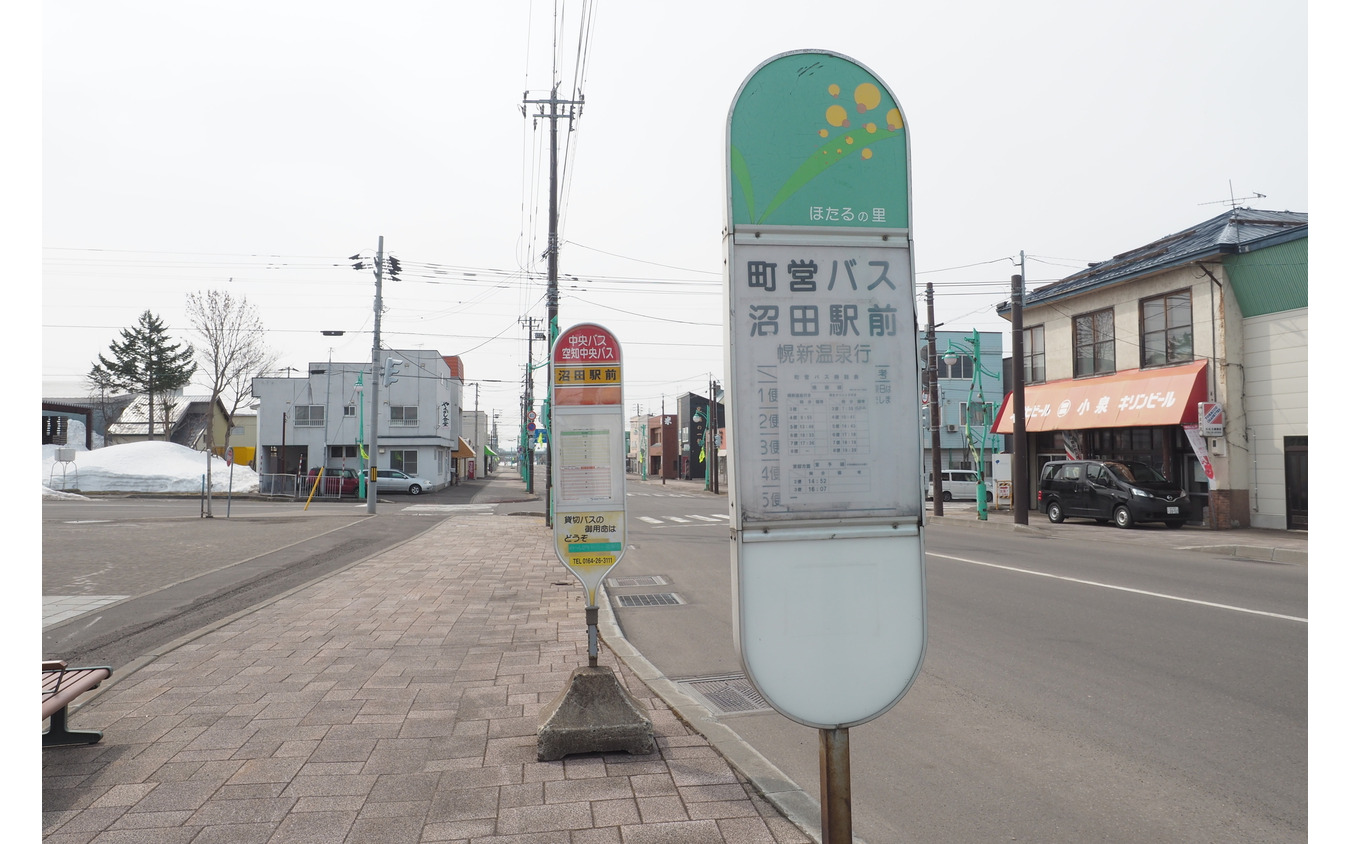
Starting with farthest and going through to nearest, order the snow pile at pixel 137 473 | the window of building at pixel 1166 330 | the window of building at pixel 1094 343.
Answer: the snow pile at pixel 137 473 → the window of building at pixel 1094 343 → the window of building at pixel 1166 330

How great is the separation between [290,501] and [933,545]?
3083 cm

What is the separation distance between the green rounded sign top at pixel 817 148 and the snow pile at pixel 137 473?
4161cm

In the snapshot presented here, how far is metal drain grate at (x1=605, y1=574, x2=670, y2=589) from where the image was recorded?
1181 cm

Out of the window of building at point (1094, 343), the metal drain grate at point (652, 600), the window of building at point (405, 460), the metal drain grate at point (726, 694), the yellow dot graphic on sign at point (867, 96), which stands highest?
the window of building at point (1094, 343)

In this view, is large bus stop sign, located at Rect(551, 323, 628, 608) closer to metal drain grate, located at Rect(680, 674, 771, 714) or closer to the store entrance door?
metal drain grate, located at Rect(680, 674, 771, 714)

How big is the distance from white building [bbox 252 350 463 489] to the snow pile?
5345 mm

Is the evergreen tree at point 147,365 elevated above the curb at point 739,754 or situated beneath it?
elevated above

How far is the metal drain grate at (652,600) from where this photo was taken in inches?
398

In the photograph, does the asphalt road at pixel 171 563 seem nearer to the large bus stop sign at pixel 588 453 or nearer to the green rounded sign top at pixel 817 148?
the large bus stop sign at pixel 588 453

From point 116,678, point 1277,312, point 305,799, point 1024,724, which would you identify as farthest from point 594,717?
point 1277,312

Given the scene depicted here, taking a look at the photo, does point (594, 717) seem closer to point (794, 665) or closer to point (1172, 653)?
point (794, 665)

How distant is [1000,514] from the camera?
26.4 m

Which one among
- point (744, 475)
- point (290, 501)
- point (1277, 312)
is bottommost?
point (290, 501)

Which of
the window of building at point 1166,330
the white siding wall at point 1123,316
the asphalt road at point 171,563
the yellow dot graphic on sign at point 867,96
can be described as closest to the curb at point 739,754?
the yellow dot graphic on sign at point 867,96
